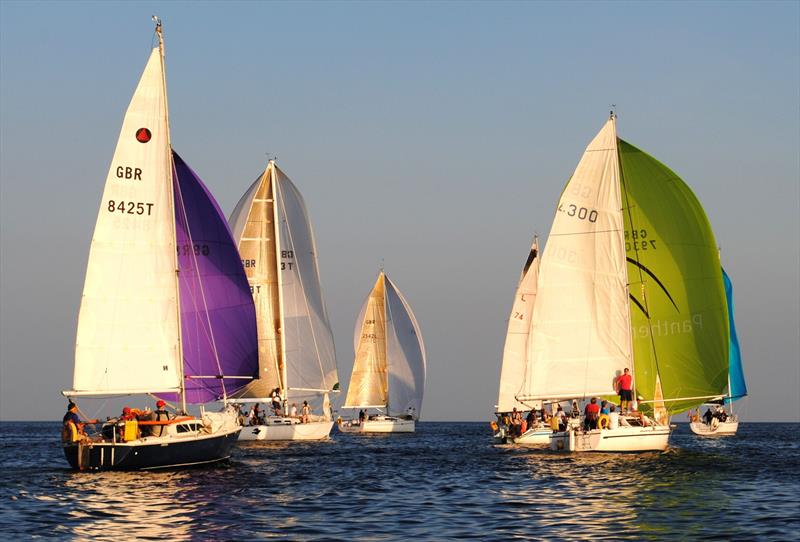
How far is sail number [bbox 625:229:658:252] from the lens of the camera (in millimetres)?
48062

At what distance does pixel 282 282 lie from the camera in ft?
224

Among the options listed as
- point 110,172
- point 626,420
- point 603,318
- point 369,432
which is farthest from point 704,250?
point 369,432

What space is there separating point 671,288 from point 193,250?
64.5 feet

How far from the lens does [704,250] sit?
155ft

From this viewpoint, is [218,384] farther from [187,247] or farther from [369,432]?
[369,432]

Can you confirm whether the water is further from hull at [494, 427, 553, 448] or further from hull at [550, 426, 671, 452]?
hull at [494, 427, 553, 448]

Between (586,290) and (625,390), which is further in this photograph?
(586,290)

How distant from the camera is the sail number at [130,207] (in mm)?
40969

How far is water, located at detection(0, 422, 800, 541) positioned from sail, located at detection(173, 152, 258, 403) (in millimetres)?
5270

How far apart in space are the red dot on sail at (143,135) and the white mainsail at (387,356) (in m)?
53.4

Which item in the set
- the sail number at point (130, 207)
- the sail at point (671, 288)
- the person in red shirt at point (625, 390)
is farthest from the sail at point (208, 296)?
the sail at point (671, 288)

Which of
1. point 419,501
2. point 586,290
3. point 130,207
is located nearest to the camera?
point 419,501

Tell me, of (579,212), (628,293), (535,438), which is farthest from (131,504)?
(535,438)

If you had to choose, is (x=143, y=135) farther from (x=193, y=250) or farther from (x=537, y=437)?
(x=537, y=437)
